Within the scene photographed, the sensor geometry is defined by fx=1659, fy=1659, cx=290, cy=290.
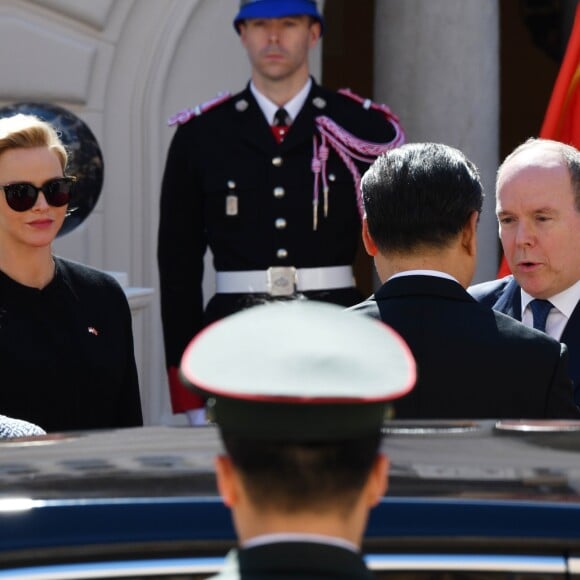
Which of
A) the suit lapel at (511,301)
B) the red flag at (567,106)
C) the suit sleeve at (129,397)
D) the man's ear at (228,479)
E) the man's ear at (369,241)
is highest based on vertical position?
the man's ear at (228,479)

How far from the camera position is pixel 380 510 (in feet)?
6.40

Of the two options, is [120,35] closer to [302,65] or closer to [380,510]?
[302,65]

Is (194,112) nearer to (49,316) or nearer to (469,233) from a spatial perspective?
(49,316)

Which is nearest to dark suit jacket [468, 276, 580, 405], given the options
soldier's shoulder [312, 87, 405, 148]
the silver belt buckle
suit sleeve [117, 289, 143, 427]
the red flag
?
suit sleeve [117, 289, 143, 427]

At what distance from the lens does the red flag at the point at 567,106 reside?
573 cm

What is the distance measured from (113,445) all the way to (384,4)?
16.0 ft

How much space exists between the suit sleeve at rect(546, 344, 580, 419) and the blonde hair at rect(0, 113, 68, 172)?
1522 millimetres

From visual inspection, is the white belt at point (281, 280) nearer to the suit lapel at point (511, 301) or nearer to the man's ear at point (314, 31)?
the man's ear at point (314, 31)

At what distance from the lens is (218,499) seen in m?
1.97

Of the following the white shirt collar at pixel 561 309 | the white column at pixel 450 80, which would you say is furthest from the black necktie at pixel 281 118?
the white shirt collar at pixel 561 309

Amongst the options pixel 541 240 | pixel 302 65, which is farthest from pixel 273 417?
pixel 302 65

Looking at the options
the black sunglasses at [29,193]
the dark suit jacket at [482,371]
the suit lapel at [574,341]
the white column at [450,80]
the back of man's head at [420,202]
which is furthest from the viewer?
the white column at [450,80]

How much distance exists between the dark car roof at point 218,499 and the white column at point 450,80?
4.50 meters

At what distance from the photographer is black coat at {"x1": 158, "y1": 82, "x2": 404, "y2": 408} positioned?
536cm
